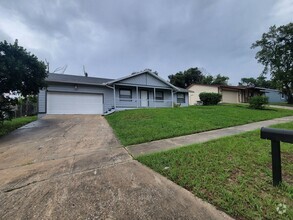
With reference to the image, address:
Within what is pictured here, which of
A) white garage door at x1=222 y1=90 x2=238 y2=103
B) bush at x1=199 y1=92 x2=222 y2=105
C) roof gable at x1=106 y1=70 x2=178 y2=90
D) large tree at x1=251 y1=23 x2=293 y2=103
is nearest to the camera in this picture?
roof gable at x1=106 y1=70 x2=178 y2=90

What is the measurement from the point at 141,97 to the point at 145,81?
6.14ft

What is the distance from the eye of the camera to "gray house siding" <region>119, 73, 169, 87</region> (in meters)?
18.7

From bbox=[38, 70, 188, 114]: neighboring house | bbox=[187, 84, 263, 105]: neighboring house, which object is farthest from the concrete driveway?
bbox=[187, 84, 263, 105]: neighboring house

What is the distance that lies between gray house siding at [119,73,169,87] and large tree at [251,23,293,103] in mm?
19774

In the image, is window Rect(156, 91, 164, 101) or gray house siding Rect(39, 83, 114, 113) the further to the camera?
window Rect(156, 91, 164, 101)

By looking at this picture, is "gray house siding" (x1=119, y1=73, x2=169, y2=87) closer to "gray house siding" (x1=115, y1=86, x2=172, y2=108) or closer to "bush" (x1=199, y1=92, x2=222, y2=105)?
"gray house siding" (x1=115, y1=86, x2=172, y2=108)

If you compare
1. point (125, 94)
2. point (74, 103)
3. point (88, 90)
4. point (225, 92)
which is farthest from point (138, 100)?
point (225, 92)

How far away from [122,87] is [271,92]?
32.3m

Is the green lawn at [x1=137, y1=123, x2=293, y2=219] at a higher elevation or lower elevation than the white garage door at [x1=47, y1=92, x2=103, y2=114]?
lower

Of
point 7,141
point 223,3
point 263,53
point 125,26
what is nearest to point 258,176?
point 7,141

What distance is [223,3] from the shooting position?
9.55 meters

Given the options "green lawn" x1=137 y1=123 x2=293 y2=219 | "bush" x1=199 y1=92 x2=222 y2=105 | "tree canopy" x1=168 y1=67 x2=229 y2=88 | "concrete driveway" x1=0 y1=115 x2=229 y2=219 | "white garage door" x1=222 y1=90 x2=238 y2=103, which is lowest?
"concrete driveway" x1=0 y1=115 x2=229 y2=219

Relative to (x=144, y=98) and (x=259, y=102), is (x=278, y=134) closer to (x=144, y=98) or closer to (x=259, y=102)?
(x=259, y=102)

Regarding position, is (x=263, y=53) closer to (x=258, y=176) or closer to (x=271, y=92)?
(x=271, y=92)
